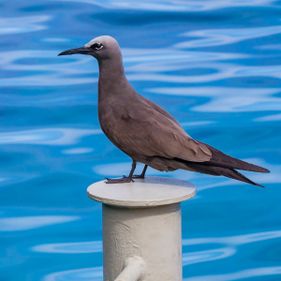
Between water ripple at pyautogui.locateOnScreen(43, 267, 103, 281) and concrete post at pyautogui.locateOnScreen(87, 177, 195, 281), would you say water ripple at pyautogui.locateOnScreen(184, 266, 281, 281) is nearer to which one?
water ripple at pyautogui.locateOnScreen(43, 267, 103, 281)

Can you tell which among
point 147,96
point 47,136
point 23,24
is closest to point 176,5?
point 23,24

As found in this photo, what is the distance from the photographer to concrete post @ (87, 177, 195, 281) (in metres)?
2.10

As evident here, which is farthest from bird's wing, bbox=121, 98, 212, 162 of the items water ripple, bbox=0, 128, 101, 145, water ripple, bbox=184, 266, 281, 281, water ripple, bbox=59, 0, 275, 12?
water ripple, bbox=59, 0, 275, 12

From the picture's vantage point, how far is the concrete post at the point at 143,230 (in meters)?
2.10

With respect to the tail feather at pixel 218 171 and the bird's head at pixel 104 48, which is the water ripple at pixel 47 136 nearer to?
the bird's head at pixel 104 48

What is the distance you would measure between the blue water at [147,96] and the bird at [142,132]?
146cm

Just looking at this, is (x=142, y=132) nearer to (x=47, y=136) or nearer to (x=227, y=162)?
(x=227, y=162)

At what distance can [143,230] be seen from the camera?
2121 mm

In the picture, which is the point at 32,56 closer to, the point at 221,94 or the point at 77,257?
the point at 221,94

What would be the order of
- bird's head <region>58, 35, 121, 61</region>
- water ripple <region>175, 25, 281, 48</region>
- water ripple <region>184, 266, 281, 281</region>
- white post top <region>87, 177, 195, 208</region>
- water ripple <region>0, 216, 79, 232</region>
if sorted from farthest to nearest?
1. water ripple <region>175, 25, 281, 48</region>
2. water ripple <region>0, 216, 79, 232</region>
3. water ripple <region>184, 266, 281, 281</region>
4. bird's head <region>58, 35, 121, 61</region>
5. white post top <region>87, 177, 195, 208</region>

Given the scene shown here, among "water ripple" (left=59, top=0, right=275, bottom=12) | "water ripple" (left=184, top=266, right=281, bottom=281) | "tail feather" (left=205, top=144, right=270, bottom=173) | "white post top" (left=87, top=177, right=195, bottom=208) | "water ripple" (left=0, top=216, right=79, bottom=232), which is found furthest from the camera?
"water ripple" (left=59, top=0, right=275, bottom=12)

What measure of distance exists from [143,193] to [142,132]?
0.22 metres

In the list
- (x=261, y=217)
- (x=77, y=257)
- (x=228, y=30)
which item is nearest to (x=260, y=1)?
(x=228, y=30)

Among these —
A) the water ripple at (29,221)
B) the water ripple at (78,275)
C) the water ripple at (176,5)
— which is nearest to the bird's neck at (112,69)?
the water ripple at (78,275)
